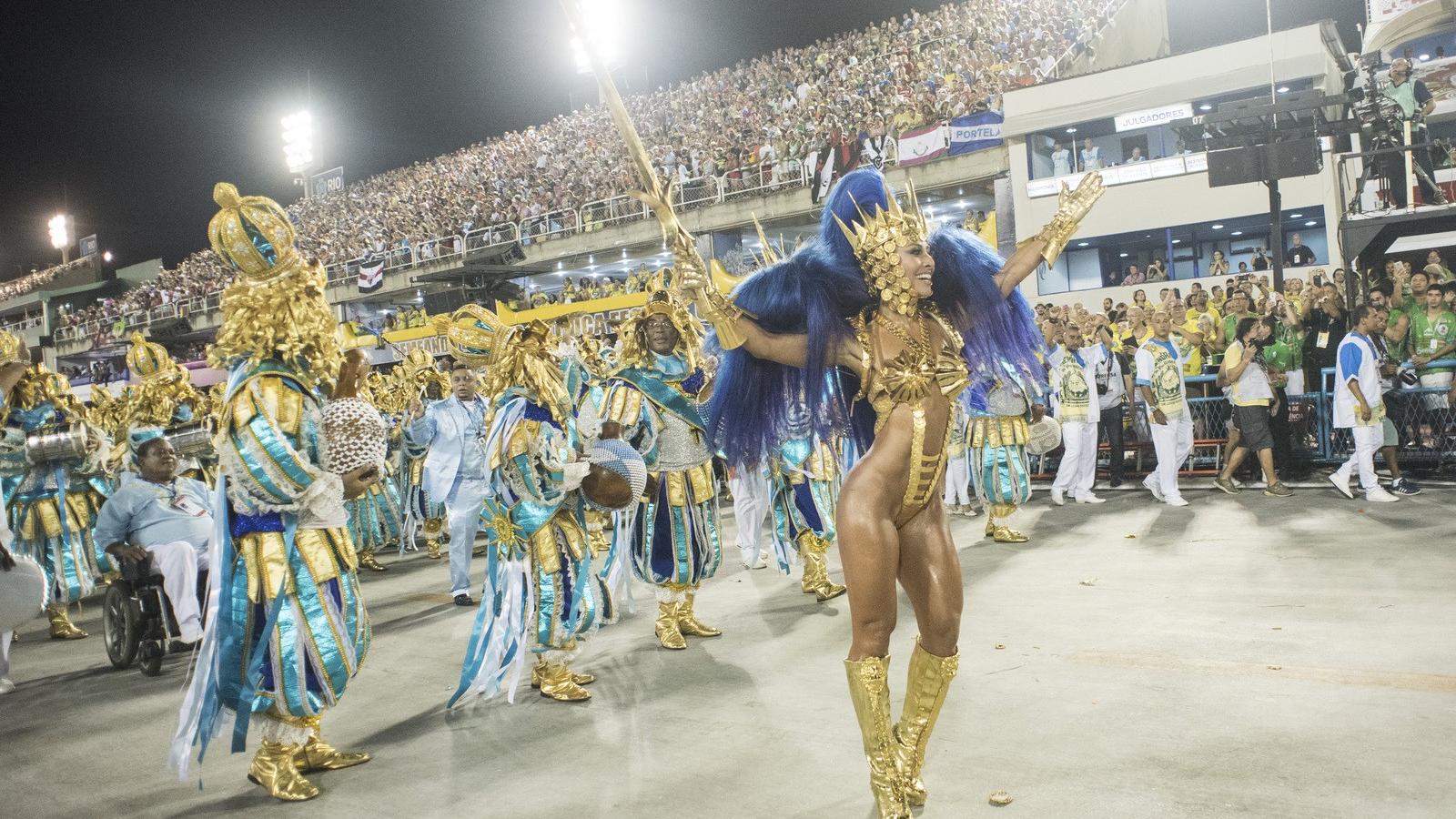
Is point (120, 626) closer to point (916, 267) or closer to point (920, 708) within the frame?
point (920, 708)

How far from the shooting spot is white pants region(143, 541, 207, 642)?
655 cm

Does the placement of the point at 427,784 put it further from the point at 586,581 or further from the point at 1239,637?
the point at 1239,637

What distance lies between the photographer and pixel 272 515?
4062 millimetres

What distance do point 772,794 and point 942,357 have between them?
66.9 inches

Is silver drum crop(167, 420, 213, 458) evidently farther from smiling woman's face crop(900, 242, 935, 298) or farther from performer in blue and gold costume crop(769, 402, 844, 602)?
smiling woman's face crop(900, 242, 935, 298)

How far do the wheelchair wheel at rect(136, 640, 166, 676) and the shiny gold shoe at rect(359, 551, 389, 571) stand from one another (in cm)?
354

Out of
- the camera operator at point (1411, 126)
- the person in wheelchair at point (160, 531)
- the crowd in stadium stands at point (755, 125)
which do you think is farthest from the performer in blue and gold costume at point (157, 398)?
the crowd in stadium stands at point (755, 125)

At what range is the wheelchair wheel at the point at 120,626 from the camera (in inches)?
256

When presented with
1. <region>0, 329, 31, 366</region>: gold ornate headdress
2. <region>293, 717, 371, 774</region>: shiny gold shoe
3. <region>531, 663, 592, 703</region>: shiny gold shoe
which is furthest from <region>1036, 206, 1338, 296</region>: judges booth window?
<region>293, 717, 371, 774</region>: shiny gold shoe

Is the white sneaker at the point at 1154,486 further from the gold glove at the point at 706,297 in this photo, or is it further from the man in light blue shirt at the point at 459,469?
the gold glove at the point at 706,297

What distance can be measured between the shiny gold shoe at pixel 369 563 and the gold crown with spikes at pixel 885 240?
7730 mm

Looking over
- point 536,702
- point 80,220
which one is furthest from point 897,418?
point 80,220

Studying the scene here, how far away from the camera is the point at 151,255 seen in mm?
51281

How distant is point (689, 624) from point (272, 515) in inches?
113
